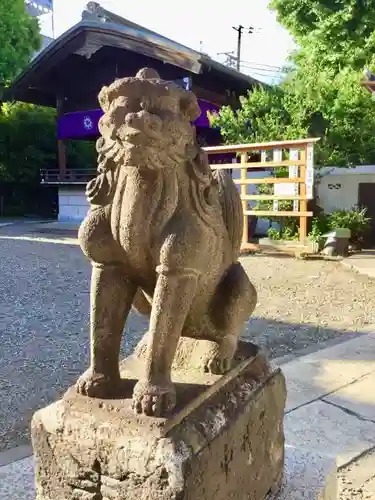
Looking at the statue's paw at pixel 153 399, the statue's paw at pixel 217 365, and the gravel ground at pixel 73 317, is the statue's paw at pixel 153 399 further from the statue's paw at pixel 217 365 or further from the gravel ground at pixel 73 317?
the gravel ground at pixel 73 317

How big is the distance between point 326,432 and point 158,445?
1250 mm

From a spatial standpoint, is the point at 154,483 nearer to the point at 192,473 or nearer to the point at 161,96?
the point at 192,473

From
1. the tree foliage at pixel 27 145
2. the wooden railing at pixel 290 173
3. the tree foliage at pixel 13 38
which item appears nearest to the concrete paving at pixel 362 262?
the wooden railing at pixel 290 173

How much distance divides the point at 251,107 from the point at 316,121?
3.98 ft

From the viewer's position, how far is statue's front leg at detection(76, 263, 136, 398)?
1.27 m

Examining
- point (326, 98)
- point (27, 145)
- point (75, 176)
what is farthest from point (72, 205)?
point (326, 98)

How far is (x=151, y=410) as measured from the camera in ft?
3.86

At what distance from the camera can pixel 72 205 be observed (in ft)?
44.0

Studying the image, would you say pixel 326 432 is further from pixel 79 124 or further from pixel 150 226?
pixel 79 124

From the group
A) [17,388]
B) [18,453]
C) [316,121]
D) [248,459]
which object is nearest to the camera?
[248,459]

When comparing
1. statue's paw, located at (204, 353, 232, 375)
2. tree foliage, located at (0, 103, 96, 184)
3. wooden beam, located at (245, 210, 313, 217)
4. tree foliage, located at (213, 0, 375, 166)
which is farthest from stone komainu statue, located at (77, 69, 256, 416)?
tree foliage, located at (0, 103, 96, 184)

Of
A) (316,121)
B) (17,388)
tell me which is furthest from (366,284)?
(17,388)

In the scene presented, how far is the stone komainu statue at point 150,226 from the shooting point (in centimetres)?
110

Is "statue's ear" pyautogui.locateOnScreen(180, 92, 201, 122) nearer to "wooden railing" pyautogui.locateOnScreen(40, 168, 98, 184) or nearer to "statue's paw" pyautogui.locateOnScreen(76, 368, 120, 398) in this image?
"statue's paw" pyautogui.locateOnScreen(76, 368, 120, 398)
